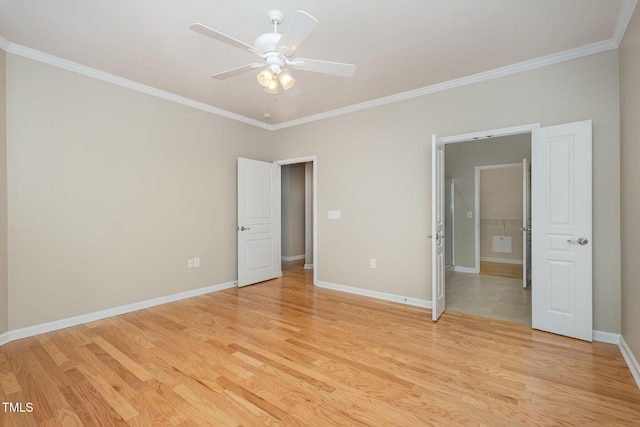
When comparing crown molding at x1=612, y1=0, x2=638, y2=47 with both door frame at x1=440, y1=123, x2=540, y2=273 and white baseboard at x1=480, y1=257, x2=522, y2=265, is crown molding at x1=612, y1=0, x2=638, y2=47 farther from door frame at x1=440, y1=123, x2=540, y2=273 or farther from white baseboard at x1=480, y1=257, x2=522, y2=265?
white baseboard at x1=480, y1=257, x2=522, y2=265

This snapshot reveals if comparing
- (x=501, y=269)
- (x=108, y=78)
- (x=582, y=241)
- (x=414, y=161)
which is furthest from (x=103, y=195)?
(x=501, y=269)

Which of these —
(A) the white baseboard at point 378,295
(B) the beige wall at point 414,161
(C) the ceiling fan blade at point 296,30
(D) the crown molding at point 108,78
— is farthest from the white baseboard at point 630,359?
(D) the crown molding at point 108,78

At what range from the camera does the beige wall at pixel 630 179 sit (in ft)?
7.24

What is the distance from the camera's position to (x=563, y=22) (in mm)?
2463

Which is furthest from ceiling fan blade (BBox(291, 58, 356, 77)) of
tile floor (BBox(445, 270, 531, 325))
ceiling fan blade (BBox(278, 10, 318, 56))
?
tile floor (BBox(445, 270, 531, 325))

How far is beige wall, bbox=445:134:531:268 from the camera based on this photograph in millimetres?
5547

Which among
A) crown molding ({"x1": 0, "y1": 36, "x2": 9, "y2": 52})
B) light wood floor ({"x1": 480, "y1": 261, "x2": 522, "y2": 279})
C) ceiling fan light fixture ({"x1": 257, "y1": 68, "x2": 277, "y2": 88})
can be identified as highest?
crown molding ({"x1": 0, "y1": 36, "x2": 9, "y2": 52})

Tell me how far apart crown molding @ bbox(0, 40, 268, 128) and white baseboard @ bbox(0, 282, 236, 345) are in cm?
256

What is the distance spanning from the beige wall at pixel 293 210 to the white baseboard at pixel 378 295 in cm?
253

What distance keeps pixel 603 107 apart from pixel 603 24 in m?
0.70

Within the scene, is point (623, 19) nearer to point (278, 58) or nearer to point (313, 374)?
point (278, 58)

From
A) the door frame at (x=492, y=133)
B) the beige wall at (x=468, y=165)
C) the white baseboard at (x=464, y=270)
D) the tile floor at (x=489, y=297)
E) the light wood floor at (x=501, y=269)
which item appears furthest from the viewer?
the white baseboard at (x=464, y=270)

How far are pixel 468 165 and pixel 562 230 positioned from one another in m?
3.34

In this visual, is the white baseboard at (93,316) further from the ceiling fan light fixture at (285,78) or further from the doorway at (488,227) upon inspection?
the doorway at (488,227)
